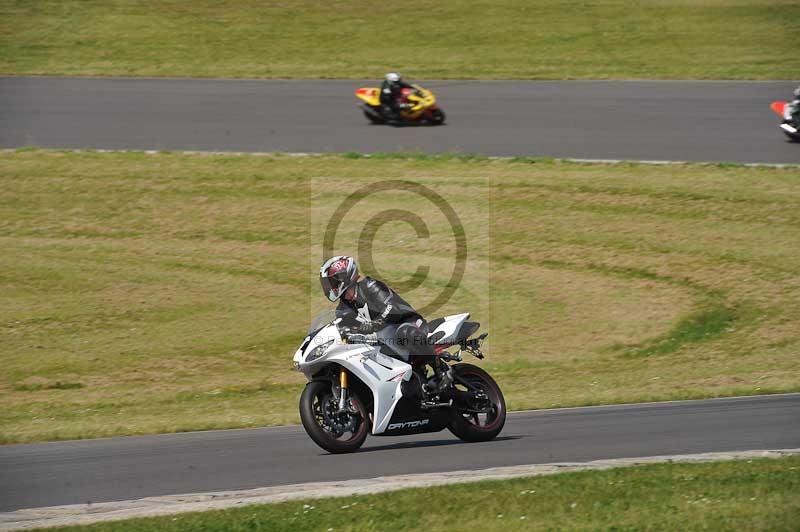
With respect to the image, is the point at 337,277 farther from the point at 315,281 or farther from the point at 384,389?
the point at 315,281

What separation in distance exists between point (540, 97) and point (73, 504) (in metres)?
26.2

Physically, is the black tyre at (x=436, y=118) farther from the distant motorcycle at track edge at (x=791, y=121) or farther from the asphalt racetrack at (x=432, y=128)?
the distant motorcycle at track edge at (x=791, y=121)

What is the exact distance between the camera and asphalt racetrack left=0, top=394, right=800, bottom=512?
10.1 metres

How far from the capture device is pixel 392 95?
30.9 m

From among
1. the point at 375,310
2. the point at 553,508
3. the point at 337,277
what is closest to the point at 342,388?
the point at 375,310

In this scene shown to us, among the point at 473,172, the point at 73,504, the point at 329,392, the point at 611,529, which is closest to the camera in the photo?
the point at 611,529

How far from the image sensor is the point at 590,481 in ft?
31.3

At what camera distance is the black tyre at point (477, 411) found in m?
11.6

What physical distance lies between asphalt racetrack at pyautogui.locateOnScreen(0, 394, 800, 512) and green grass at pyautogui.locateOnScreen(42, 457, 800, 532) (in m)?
1.03

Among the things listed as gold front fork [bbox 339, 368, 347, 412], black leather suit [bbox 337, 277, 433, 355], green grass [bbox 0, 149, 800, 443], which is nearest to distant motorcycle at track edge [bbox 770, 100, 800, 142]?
green grass [bbox 0, 149, 800, 443]

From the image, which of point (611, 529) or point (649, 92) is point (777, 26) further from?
point (611, 529)

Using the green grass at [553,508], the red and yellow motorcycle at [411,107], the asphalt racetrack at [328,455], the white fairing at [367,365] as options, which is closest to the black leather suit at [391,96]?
the red and yellow motorcycle at [411,107]

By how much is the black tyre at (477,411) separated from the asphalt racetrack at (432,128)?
17.2 metres

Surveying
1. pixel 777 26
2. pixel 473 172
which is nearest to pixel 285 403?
pixel 473 172
